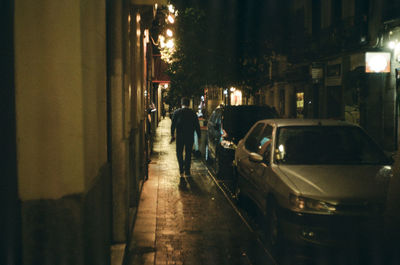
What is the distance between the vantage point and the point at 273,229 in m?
5.55

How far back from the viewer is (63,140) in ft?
9.50

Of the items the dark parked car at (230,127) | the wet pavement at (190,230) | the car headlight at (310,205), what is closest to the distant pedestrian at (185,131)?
the dark parked car at (230,127)

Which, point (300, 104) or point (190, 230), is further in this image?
point (300, 104)

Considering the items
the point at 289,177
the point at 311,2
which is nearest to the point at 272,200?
the point at 289,177

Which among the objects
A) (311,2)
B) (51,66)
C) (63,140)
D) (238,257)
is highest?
(311,2)

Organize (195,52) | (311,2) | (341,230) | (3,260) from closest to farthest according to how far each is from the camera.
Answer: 1. (3,260)
2. (341,230)
3. (195,52)
4. (311,2)

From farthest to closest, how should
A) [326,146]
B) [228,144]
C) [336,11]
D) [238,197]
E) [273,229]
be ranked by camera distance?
[336,11]
[228,144]
[238,197]
[326,146]
[273,229]

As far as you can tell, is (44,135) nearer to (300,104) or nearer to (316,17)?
(316,17)

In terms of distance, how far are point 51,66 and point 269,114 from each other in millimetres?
9109

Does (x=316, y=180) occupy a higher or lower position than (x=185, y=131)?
lower

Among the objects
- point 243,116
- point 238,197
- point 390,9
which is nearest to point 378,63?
point 390,9

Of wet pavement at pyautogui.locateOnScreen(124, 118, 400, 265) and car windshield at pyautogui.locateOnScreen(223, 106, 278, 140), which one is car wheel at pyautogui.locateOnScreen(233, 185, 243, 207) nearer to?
wet pavement at pyautogui.locateOnScreen(124, 118, 400, 265)

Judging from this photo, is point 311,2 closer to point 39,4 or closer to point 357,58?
point 357,58

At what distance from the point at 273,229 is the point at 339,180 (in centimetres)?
106
